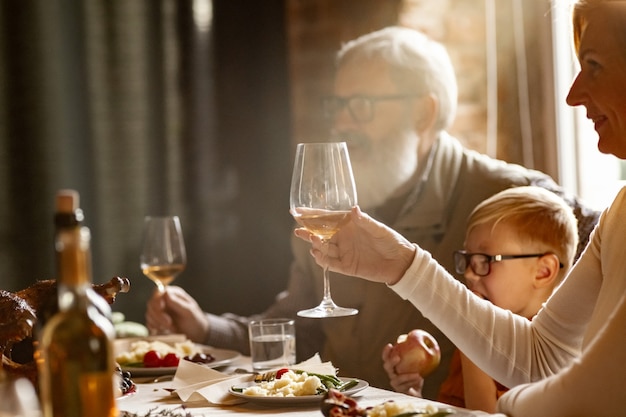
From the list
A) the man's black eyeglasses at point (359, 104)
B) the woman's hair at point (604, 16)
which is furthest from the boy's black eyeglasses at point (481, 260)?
the man's black eyeglasses at point (359, 104)

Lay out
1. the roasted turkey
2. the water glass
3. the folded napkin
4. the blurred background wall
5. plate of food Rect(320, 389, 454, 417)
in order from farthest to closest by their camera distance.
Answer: the blurred background wall → the water glass → the folded napkin → the roasted turkey → plate of food Rect(320, 389, 454, 417)

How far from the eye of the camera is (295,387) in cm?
154

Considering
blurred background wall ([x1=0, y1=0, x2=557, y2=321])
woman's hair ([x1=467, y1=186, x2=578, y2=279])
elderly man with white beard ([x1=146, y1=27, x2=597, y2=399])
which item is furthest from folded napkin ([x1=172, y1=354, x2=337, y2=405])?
blurred background wall ([x1=0, y1=0, x2=557, y2=321])

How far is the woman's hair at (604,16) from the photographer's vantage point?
1.50 meters

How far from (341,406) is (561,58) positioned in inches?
94.8

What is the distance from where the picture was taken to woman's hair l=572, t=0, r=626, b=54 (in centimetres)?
150

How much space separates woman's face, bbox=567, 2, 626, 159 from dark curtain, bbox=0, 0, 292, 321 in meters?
2.43

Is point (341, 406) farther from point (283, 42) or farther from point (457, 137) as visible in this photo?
point (283, 42)

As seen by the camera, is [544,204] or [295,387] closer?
[295,387]

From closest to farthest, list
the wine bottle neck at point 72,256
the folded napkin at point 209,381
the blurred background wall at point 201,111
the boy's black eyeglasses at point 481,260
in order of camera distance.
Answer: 1. the wine bottle neck at point 72,256
2. the folded napkin at point 209,381
3. the boy's black eyeglasses at point 481,260
4. the blurred background wall at point 201,111

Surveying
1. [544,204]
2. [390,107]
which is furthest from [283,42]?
[544,204]

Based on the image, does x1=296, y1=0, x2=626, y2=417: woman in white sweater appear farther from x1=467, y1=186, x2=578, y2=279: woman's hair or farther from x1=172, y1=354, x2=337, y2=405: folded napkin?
x1=467, y1=186, x2=578, y2=279: woman's hair

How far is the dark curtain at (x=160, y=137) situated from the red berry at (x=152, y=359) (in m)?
1.69

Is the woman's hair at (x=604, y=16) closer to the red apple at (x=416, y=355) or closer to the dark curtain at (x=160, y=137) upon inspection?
the red apple at (x=416, y=355)
